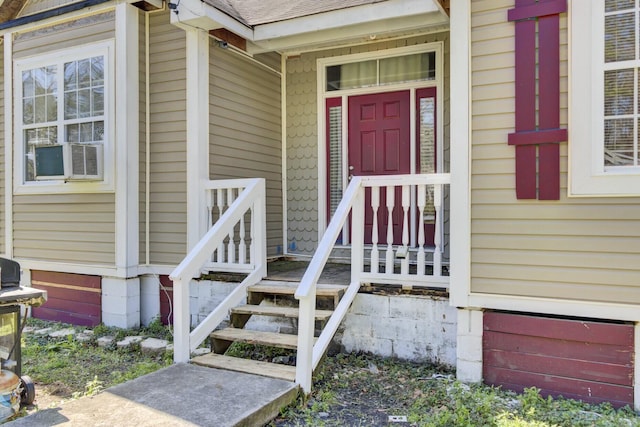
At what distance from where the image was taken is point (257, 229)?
4344mm

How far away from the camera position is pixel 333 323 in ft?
11.4

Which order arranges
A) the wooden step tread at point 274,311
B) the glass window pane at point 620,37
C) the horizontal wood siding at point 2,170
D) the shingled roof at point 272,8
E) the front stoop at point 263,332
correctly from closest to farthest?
the glass window pane at point 620,37 → the front stoop at point 263,332 → the wooden step tread at point 274,311 → the shingled roof at point 272,8 → the horizontal wood siding at point 2,170

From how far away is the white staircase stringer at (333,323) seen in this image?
3228 millimetres

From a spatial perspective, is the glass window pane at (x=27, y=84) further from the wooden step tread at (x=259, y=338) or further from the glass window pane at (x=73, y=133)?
the wooden step tread at (x=259, y=338)

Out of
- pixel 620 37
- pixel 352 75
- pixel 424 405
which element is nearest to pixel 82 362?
pixel 424 405

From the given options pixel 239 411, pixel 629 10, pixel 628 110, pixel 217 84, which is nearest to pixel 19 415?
pixel 239 411

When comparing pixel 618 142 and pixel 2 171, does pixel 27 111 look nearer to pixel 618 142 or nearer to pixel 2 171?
pixel 2 171

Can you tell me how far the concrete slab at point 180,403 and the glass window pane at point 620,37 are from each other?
2.87m

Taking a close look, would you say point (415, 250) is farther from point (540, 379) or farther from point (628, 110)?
point (628, 110)

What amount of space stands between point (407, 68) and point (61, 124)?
12.6 ft

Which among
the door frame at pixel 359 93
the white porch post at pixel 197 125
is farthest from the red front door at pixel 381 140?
the white porch post at pixel 197 125

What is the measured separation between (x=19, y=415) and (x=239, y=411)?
1.47 metres

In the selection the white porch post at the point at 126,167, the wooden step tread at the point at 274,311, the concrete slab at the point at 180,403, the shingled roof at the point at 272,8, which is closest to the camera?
the concrete slab at the point at 180,403

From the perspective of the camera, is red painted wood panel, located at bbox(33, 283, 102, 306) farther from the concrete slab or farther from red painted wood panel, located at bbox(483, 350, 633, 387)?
red painted wood panel, located at bbox(483, 350, 633, 387)
